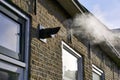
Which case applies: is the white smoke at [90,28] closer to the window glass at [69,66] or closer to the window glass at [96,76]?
the window glass at [69,66]

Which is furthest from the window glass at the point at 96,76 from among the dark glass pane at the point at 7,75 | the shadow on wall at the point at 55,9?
the dark glass pane at the point at 7,75

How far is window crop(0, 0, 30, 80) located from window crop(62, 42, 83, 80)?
1.59 metres

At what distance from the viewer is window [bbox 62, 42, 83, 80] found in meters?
7.03

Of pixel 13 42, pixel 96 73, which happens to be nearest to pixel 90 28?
pixel 96 73

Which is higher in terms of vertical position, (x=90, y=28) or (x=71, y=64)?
(x=90, y=28)

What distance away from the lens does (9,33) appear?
5129 mm

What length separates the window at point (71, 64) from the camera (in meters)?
7.03

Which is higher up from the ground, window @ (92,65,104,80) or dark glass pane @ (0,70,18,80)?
window @ (92,65,104,80)

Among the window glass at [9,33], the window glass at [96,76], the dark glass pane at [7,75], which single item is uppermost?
the window glass at [9,33]

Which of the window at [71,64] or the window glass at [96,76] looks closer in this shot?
the window at [71,64]

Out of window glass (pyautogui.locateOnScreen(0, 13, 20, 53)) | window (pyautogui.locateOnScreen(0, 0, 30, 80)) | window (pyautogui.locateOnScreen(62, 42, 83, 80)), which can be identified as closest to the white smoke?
window (pyautogui.locateOnScreen(62, 42, 83, 80))

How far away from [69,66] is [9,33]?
2401mm

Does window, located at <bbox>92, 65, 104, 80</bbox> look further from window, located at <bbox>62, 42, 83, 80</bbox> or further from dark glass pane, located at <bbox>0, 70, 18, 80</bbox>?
dark glass pane, located at <bbox>0, 70, 18, 80</bbox>

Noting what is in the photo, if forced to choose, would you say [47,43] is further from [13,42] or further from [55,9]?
[13,42]
